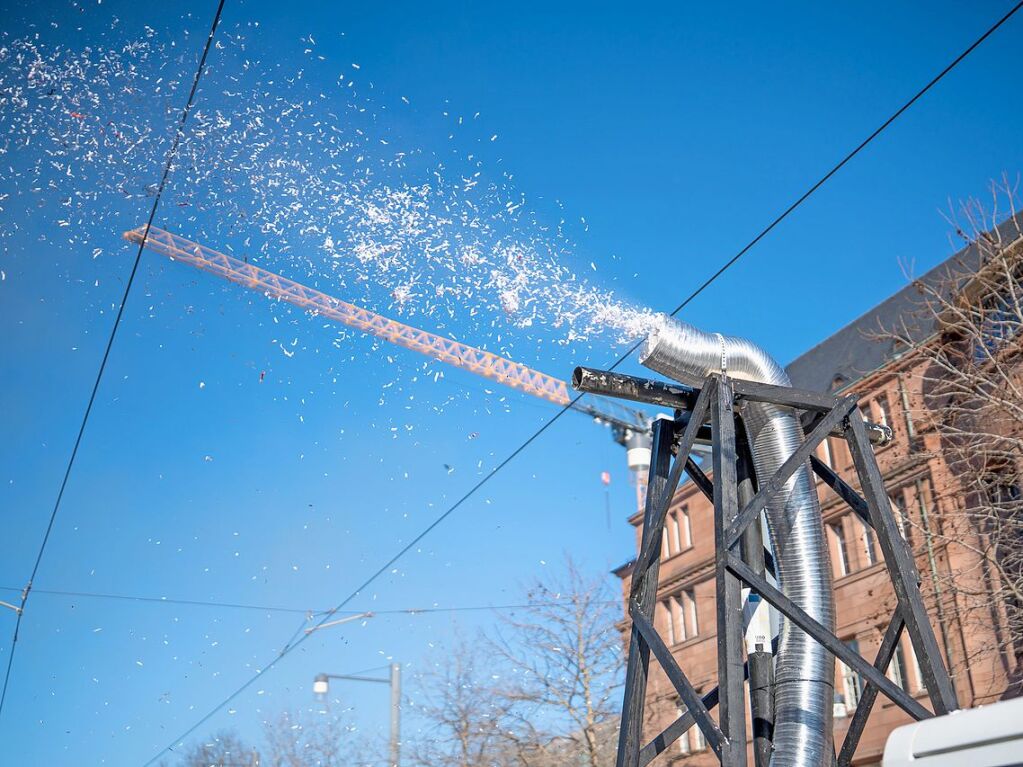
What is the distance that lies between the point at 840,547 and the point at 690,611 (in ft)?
26.9

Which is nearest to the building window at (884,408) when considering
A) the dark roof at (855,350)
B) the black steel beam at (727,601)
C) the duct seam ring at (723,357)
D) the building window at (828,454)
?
the dark roof at (855,350)

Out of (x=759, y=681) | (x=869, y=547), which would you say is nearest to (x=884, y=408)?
(x=869, y=547)

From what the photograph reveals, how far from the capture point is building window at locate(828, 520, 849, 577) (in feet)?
103

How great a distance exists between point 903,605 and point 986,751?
3.60 m

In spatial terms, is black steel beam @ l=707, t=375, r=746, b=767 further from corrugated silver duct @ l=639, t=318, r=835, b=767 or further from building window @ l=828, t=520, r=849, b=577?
building window @ l=828, t=520, r=849, b=577

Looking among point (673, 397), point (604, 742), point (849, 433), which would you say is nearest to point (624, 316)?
point (673, 397)

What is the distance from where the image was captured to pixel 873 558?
2948cm

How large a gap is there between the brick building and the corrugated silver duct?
9742 millimetres

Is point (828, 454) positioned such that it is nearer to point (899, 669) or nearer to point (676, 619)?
point (899, 669)

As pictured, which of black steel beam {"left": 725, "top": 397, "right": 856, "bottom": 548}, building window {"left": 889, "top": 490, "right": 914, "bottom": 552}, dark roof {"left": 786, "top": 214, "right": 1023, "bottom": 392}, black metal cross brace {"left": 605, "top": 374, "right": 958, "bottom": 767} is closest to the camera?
black metal cross brace {"left": 605, "top": 374, "right": 958, "bottom": 767}

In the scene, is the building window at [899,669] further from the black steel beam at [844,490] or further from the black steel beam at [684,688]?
the black steel beam at [684,688]

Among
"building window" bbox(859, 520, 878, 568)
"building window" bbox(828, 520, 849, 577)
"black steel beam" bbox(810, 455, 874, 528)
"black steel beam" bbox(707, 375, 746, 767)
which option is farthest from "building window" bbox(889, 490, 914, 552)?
"black steel beam" bbox(707, 375, 746, 767)

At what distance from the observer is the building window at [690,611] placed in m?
37.9

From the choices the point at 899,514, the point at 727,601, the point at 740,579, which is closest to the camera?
the point at 727,601
